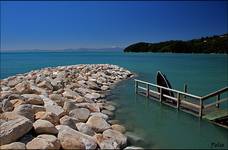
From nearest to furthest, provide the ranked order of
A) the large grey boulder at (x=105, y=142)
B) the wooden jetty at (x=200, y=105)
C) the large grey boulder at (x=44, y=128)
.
Result: the large grey boulder at (x=105, y=142) → the large grey boulder at (x=44, y=128) → the wooden jetty at (x=200, y=105)

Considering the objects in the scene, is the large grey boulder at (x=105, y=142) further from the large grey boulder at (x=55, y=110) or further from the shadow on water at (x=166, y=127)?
the large grey boulder at (x=55, y=110)

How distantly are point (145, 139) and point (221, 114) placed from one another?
395 centimetres

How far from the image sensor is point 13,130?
6879 mm

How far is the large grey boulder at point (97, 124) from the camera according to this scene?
8.56 m

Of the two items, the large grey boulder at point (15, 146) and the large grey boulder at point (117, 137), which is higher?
the large grey boulder at point (15, 146)

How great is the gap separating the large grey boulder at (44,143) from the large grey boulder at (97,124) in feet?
6.53

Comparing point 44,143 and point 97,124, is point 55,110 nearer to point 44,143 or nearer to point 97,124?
point 97,124

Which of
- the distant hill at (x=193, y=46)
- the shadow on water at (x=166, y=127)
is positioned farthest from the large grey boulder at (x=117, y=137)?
the distant hill at (x=193, y=46)

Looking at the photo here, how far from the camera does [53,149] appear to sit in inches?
256

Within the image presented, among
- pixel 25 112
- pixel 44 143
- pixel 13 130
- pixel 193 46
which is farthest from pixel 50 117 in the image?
pixel 193 46

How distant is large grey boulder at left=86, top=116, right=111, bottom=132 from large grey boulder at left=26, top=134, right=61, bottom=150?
199 cm

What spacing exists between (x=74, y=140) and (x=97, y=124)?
192 centimetres

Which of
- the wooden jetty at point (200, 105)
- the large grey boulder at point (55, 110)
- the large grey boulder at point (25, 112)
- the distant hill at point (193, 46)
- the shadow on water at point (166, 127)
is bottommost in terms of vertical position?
the shadow on water at point (166, 127)

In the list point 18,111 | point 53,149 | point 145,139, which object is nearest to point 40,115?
point 18,111
